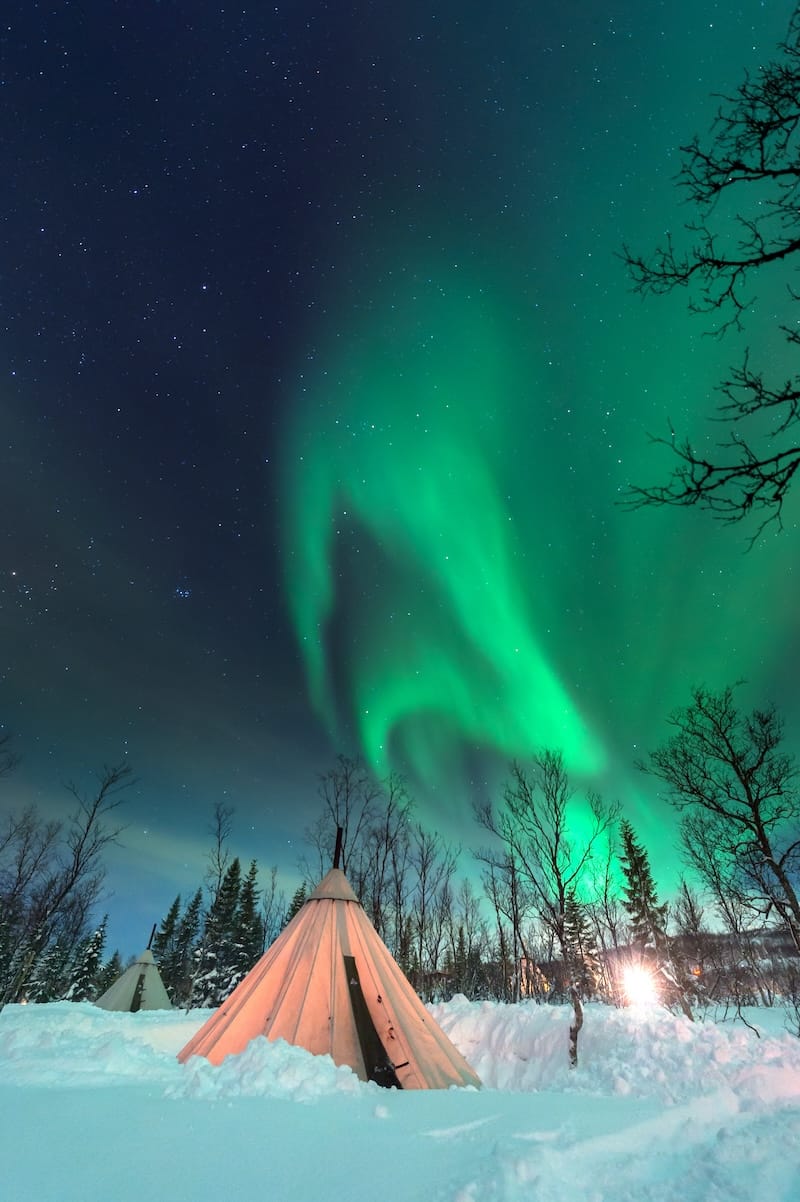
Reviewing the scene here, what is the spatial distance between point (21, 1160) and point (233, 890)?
156 ft

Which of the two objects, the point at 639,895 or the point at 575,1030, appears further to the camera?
the point at 639,895

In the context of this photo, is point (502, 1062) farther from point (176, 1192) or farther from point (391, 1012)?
point (176, 1192)

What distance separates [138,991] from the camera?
70.0ft

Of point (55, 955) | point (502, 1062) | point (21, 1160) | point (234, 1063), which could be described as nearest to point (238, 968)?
point (55, 955)

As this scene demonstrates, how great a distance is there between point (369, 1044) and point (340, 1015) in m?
0.53

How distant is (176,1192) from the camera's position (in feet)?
7.75

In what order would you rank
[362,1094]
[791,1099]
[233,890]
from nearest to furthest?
1. [362,1094]
2. [791,1099]
3. [233,890]

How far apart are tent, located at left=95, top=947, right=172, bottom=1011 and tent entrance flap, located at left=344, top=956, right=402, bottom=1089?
19586 millimetres

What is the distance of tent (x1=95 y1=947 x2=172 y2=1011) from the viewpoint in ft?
68.6

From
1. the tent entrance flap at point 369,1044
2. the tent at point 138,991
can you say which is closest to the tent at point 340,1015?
the tent entrance flap at point 369,1044

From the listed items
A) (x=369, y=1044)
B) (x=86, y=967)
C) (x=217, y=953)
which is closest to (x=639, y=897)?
(x=217, y=953)

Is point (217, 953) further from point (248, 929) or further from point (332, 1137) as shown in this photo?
point (332, 1137)

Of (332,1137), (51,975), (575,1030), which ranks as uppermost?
(51,975)

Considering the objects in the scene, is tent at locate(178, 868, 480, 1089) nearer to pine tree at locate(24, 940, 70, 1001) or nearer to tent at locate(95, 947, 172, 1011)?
tent at locate(95, 947, 172, 1011)
